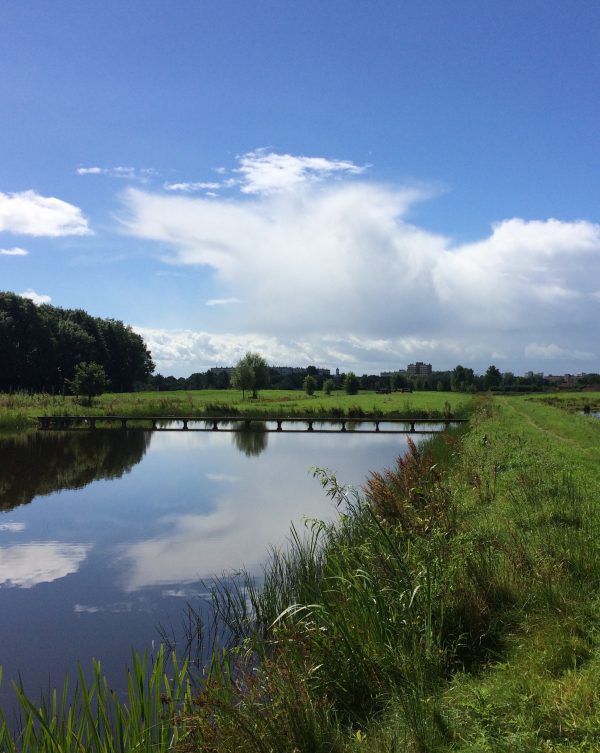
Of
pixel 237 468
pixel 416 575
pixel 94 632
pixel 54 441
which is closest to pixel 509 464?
pixel 416 575

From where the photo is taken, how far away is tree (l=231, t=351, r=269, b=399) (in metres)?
71.6

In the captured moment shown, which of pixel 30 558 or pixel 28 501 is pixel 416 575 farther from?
pixel 28 501

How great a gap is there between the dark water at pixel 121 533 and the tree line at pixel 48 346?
41219mm

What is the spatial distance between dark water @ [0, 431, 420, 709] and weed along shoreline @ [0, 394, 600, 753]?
1.10m

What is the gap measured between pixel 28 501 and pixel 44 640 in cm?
985

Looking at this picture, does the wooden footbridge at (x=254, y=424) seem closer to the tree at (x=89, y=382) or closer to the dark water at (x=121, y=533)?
the tree at (x=89, y=382)

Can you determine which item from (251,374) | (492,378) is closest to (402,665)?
(251,374)

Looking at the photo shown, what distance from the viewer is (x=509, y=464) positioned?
12.4 meters

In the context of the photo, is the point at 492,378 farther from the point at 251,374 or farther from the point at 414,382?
the point at 251,374

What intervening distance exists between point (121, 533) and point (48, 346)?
6423 centimetres

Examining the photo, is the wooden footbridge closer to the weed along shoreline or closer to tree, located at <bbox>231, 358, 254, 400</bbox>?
tree, located at <bbox>231, 358, 254, 400</bbox>

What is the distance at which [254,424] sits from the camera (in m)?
A: 42.2

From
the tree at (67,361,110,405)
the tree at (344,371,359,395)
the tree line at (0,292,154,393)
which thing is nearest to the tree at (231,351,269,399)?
the tree at (344,371,359,395)

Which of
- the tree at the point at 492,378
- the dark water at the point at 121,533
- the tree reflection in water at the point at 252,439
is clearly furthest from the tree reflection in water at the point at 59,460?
the tree at the point at 492,378
